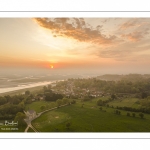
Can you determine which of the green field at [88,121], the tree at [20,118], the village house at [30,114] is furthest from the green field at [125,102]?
the tree at [20,118]

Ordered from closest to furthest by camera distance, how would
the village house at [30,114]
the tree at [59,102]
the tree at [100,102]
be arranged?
the village house at [30,114] < the tree at [59,102] < the tree at [100,102]

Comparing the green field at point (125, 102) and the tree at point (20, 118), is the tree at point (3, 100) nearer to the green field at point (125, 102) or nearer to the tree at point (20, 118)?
the tree at point (20, 118)

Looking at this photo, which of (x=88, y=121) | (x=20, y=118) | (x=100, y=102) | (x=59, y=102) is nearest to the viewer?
(x=20, y=118)

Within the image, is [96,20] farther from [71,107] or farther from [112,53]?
[71,107]

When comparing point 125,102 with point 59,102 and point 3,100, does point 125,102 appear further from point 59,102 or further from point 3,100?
point 3,100

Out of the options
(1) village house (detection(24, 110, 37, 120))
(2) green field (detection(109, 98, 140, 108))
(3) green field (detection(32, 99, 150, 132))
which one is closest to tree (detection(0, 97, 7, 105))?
(1) village house (detection(24, 110, 37, 120))

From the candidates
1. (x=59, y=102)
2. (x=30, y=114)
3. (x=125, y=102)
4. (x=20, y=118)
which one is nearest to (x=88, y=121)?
(x=59, y=102)

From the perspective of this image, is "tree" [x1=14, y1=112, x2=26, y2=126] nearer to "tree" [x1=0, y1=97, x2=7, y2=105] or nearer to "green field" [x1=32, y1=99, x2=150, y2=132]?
"green field" [x1=32, y1=99, x2=150, y2=132]

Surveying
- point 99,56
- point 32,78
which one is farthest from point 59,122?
point 99,56
